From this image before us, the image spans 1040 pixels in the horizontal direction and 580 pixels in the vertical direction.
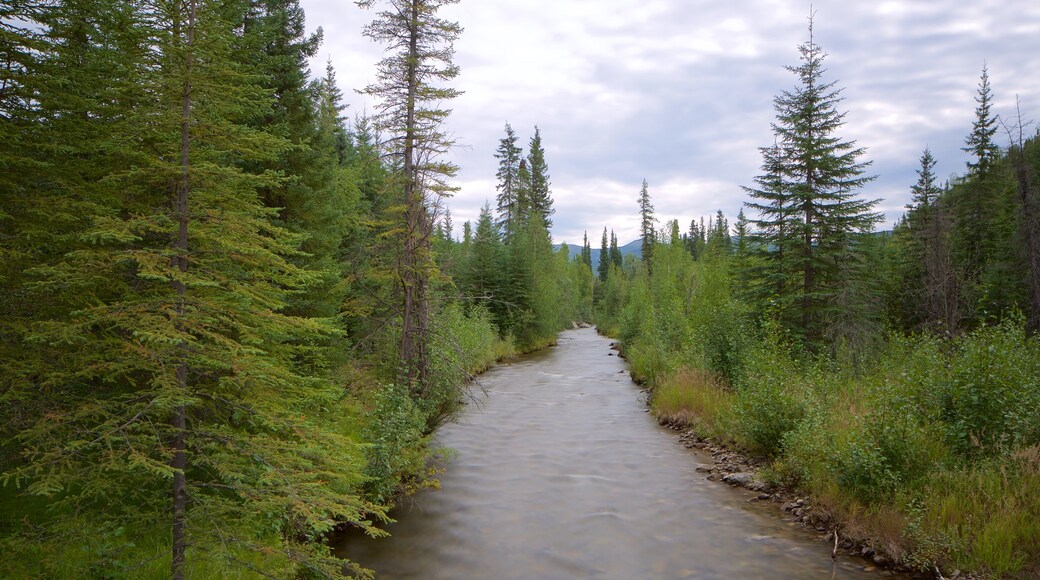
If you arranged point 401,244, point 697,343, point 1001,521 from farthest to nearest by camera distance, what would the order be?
point 697,343
point 401,244
point 1001,521

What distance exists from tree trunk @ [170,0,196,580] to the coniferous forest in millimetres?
22

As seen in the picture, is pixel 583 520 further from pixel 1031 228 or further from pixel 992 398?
pixel 1031 228

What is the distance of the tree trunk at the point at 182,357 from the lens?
4.11 meters

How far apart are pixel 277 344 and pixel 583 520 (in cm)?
599

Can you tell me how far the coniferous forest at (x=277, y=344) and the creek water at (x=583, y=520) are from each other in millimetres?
794

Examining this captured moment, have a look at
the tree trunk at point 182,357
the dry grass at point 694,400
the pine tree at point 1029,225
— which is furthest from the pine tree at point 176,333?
the pine tree at point 1029,225

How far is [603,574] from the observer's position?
7086 millimetres

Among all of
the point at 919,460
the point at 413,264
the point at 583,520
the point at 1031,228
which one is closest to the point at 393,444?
the point at 583,520

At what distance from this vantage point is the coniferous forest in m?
4.14

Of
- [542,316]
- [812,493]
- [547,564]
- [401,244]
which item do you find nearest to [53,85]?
[401,244]

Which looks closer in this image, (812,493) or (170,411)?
(170,411)

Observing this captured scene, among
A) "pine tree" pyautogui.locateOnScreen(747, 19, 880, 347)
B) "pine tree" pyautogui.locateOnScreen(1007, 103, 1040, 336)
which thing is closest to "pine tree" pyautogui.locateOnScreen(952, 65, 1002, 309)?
"pine tree" pyautogui.locateOnScreen(1007, 103, 1040, 336)

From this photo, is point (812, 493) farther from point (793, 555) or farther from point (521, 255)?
point (521, 255)

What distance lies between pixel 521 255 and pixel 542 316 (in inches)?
189
